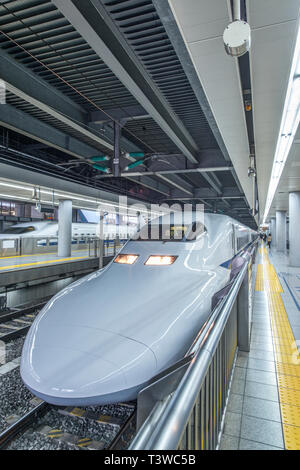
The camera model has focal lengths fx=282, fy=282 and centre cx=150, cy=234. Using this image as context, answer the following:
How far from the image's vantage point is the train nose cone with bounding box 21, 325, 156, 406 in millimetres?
2125

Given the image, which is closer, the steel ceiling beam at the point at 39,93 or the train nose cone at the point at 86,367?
the train nose cone at the point at 86,367

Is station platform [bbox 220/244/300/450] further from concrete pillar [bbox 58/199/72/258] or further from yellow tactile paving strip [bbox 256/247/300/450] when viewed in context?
concrete pillar [bbox 58/199/72/258]

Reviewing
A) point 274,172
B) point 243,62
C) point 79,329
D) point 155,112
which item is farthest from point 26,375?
point 274,172

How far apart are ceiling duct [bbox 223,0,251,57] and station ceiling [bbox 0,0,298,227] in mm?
440

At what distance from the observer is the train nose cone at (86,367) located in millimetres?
2125

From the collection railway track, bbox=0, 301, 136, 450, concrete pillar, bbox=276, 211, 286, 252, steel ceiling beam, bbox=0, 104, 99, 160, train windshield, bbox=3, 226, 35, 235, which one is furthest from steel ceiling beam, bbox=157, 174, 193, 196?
concrete pillar, bbox=276, 211, 286, 252

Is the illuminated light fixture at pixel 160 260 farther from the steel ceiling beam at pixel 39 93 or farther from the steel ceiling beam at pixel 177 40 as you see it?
the steel ceiling beam at pixel 39 93

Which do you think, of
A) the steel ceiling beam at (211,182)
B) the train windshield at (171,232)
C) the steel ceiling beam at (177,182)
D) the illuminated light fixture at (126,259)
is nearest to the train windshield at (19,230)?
the steel ceiling beam at (177,182)

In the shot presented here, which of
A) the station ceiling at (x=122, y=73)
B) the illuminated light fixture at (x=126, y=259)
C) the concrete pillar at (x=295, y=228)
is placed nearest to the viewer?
the station ceiling at (x=122, y=73)

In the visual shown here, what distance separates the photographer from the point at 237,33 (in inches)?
88.0

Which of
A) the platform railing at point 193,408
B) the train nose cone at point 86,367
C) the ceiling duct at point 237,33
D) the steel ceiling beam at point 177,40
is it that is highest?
the steel ceiling beam at point 177,40

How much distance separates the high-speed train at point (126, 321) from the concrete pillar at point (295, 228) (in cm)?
1014

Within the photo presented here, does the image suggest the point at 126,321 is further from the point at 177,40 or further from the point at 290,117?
the point at 290,117

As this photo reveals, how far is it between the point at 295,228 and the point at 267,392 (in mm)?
12510
